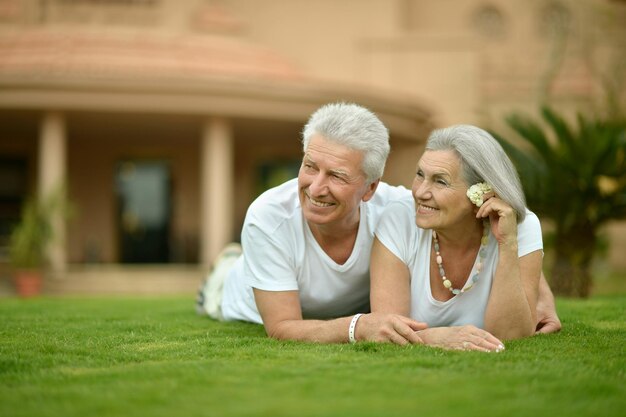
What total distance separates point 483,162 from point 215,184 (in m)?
12.4

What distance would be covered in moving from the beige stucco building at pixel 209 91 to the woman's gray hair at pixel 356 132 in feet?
37.1

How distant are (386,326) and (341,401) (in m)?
1.30

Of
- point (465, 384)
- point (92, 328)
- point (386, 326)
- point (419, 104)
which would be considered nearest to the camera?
point (465, 384)

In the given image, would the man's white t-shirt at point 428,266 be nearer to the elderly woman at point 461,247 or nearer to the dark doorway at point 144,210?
the elderly woman at point 461,247

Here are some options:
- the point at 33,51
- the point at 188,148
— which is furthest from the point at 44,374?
the point at 188,148

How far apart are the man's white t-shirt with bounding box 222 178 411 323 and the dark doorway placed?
15.1 m

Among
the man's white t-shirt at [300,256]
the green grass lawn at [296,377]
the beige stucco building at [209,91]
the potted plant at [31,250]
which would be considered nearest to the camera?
the green grass lawn at [296,377]

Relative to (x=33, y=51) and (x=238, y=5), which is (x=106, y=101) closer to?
(x=33, y=51)

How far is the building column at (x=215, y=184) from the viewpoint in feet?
54.2

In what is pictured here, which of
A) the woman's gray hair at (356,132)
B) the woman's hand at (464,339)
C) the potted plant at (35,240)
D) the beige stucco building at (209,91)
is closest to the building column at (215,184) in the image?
the beige stucco building at (209,91)

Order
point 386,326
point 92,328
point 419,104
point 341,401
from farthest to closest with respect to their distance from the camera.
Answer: point 419,104 < point 92,328 < point 386,326 < point 341,401

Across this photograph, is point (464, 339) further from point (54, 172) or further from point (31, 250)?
point (54, 172)

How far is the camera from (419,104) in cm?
1875

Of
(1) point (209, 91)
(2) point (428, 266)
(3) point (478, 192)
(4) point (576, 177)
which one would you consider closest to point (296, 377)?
(2) point (428, 266)
